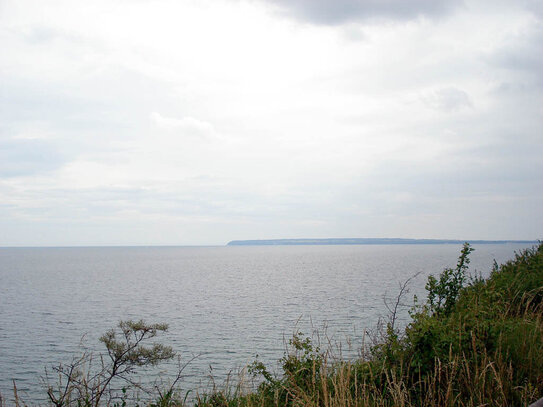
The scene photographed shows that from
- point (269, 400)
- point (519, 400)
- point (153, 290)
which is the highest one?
point (519, 400)

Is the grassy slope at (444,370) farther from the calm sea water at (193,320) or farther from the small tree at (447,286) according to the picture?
the calm sea water at (193,320)

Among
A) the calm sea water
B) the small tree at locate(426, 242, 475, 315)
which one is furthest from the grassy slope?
the calm sea water

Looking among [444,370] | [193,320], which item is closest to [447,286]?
[444,370]

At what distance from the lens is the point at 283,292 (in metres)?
49.1

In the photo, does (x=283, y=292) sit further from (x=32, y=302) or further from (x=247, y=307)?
(x=32, y=302)

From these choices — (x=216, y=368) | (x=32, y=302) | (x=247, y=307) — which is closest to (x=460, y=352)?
(x=216, y=368)

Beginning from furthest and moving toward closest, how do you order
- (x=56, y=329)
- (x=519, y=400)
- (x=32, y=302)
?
(x=32, y=302) < (x=56, y=329) < (x=519, y=400)

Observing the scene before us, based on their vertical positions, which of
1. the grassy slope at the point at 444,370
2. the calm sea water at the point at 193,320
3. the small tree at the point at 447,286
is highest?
the small tree at the point at 447,286

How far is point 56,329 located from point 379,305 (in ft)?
77.4

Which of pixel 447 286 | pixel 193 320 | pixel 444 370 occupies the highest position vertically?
pixel 447 286

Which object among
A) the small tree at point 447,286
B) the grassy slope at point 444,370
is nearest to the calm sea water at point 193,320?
the small tree at point 447,286

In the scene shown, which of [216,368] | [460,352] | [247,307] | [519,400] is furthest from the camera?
[247,307]

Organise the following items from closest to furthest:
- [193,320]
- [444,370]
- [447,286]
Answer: [444,370] < [447,286] < [193,320]

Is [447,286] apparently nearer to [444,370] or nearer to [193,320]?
[444,370]
